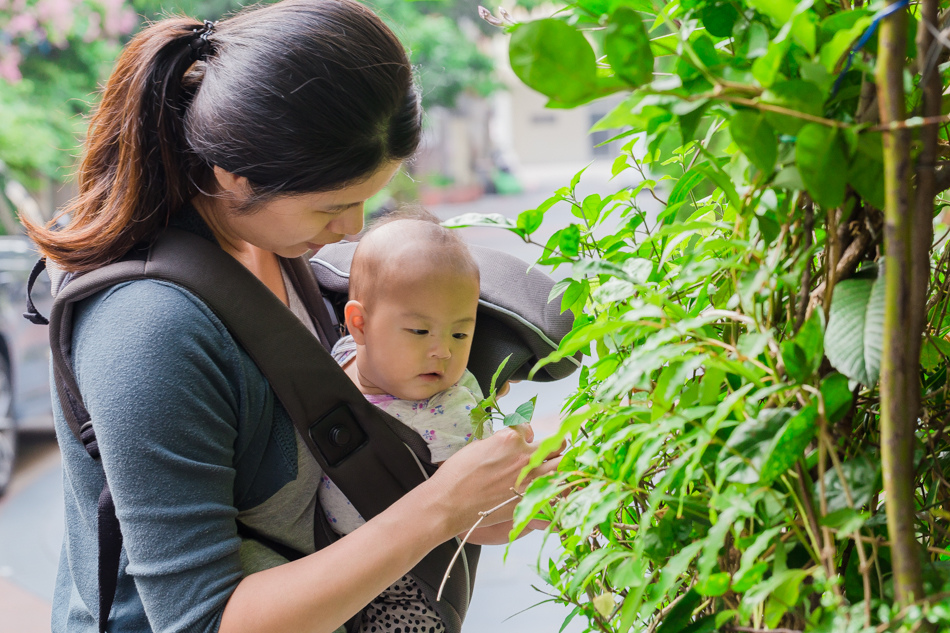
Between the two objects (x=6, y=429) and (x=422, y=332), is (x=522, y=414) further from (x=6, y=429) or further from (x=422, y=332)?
(x=6, y=429)

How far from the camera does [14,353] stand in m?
3.55

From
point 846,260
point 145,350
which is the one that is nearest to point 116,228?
point 145,350

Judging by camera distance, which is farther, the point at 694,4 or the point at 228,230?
the point at 228,230

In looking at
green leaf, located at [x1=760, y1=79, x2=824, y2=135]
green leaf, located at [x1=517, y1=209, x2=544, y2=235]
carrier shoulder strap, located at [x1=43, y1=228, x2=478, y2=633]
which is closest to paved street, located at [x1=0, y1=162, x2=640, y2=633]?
carrier shoulder strap, located at [x1=43, y1=228, x2=478, y2=633]

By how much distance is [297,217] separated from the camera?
96 centimetres

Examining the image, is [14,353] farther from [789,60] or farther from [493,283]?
[789,60]

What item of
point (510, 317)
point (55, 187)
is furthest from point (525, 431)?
point (55, 187)

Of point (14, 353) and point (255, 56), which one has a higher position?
point (255, 56)

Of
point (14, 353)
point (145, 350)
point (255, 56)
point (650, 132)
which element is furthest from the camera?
point (14, 353)

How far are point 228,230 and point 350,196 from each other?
0.17 metres

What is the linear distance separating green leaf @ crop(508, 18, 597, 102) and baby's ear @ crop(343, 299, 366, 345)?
759 millimetres

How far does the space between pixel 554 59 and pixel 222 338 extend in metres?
0.57

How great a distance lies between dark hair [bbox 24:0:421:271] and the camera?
90 centimetres

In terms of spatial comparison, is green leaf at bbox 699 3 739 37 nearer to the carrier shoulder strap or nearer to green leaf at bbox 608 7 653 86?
green leaf at bbox 608 7 653 86
